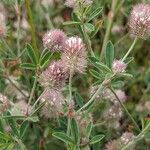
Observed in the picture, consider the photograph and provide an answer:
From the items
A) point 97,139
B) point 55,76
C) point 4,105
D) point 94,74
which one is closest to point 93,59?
point 94,74

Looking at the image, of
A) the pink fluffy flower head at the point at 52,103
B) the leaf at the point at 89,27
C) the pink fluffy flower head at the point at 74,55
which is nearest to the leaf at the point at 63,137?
the pink fluffy flower head at the point at 52,103

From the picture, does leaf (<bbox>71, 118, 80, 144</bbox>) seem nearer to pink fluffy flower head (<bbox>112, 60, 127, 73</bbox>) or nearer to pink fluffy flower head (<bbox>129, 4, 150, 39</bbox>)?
pink fluffy flower head (<bbox>112, 60, 127, 73</bbox>)

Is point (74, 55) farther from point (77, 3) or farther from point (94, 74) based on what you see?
point (77, 3)

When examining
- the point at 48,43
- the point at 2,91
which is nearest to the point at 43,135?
the point at 2,91

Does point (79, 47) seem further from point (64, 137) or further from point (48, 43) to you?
point (64, 137)

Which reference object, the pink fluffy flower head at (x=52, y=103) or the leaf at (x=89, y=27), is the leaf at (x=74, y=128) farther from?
the leaf at (x=89, y=27)

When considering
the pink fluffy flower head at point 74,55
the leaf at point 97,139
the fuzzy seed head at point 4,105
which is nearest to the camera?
the pink fluffy flower head at point 74,55
